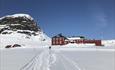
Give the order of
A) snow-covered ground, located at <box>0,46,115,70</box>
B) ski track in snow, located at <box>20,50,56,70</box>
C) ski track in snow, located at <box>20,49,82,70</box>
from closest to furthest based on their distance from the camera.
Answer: ski track in snow, located at <box>20,50,56,70</box> → ski track in snow, located at <box>20,49,82,70</box> → snow-covered ground, located at <box>0,46,115,70</box>

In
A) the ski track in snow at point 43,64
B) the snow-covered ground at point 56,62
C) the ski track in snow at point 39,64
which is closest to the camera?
the ski track in snow at point 39,64

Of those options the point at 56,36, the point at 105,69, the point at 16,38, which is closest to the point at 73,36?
the point at 56,36

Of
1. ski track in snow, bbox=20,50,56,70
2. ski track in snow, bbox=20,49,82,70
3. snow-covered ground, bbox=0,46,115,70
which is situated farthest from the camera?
snow-covered ground, bbox=0,46,115,70

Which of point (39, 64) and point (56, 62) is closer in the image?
point (39, 64)

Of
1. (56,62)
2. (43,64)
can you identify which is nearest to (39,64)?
(43,64)

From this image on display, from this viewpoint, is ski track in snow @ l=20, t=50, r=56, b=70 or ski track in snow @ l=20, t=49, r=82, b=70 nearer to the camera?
ski track in snow @ l=20, t=50, r=56, b=70

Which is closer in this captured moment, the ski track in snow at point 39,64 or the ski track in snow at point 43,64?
the ski track in snow at point 39,64

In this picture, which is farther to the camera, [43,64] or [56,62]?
[56,62]

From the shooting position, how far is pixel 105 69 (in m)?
12.4

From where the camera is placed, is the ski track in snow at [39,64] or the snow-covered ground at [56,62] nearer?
the ski track in snow at [39,64]

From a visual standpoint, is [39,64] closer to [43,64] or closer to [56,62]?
[43,64]

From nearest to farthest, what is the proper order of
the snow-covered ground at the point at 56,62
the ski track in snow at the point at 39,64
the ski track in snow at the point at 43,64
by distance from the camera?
the ski track in snow at the point at 39,64 → the ski track in snow at the point at 43,64 → the snow-covered ground at the point at 56,62

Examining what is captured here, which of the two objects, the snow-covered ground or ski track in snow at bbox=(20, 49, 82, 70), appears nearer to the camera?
ski track in snow at bbox=(20, 49, 82, 70)

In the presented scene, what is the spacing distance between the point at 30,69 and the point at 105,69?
13.6ft
